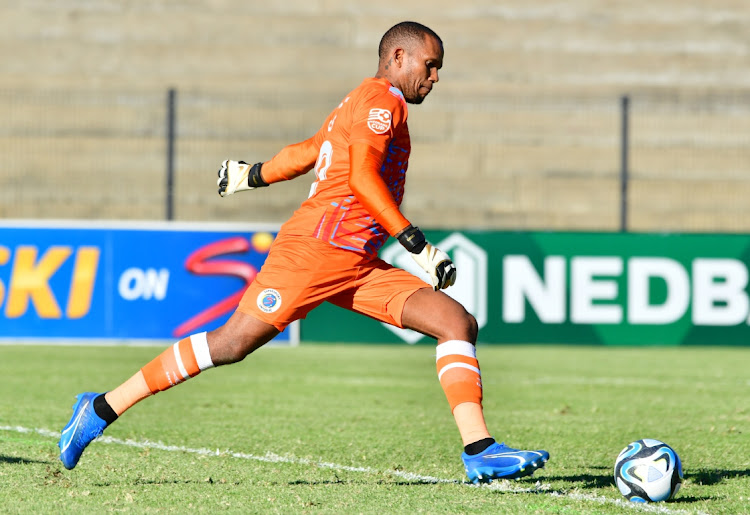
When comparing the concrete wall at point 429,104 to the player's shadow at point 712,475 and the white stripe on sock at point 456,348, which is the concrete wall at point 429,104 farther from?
the white stripe on sock at point 456,348

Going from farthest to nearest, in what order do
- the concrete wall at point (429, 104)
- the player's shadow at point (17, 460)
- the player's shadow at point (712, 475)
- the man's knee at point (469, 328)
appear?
the concrete wall at point (429, 104), the player's shadow at point (17, 460), the player's shadow at point (712, 475), the man's knee at point (469, 328)

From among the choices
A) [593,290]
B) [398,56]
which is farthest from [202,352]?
[593,290]

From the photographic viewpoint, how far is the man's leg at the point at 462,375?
170 inches

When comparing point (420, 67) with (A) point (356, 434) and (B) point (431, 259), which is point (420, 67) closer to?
(B) point (431, 259)

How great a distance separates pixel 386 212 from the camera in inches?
174

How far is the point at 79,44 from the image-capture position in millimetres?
19625

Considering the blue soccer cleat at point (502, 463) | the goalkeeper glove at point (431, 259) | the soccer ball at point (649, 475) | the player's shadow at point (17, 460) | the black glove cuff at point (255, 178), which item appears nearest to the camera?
the blue soccer cleat at point (502, 463)

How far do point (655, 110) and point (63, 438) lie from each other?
15876 mm

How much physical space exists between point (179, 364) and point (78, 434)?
50 cm

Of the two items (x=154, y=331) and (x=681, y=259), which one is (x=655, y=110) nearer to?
(x=681, y=259)

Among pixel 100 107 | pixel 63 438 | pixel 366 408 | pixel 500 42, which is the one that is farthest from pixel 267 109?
pixel 63 438

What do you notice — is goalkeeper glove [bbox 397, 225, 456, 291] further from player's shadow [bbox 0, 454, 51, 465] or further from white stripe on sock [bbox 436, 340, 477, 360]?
player's shadow [bbox 0, 454, 51, 465]

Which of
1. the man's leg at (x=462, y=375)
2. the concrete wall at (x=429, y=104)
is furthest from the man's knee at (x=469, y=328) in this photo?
the concrete wall at (x=429, y=104)

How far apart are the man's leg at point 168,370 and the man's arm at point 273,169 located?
2.85 ft
